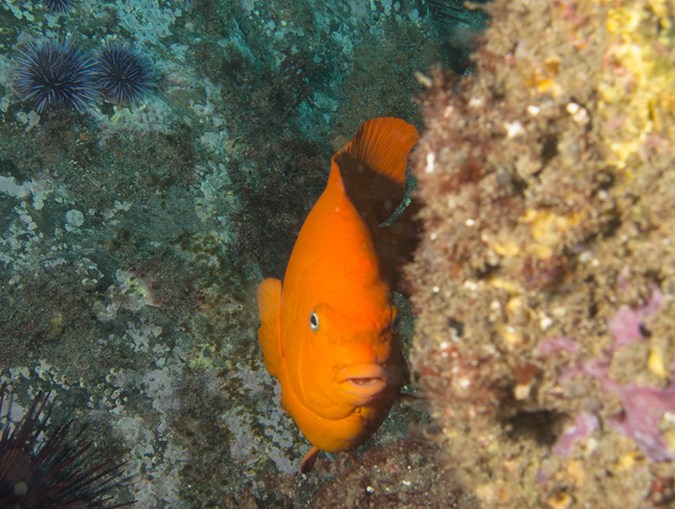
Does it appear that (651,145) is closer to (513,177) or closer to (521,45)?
(513,177)

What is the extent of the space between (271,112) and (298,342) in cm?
271

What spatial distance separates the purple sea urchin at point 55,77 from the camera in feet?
11.6

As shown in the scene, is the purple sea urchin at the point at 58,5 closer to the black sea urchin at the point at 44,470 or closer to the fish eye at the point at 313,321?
the black sea urchin at the point at 44,470

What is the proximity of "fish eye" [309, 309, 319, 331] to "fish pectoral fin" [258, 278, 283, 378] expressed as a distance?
2.46 ft

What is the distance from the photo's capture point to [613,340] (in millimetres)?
1562

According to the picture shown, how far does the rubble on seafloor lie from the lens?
4.83ft

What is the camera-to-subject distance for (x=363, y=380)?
2.30 meters

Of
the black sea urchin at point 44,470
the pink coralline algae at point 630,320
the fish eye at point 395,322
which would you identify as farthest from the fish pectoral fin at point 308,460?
the pink coralline algae at point 630,320

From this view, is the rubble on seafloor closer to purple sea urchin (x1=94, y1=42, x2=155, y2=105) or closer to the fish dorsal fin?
the fish dorsal fin

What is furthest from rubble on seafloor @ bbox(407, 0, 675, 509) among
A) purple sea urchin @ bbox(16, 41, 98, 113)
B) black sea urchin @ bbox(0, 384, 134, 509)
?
black sea urchin @ bbox(0, 384, 134, 509)

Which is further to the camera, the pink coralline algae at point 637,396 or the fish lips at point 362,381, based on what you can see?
the fish lips at point 362,381

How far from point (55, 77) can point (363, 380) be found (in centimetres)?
405

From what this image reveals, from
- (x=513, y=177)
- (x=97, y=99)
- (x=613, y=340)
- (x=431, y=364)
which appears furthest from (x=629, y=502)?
(x=97, y=99)

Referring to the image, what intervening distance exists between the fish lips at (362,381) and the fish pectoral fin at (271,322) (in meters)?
1.11
